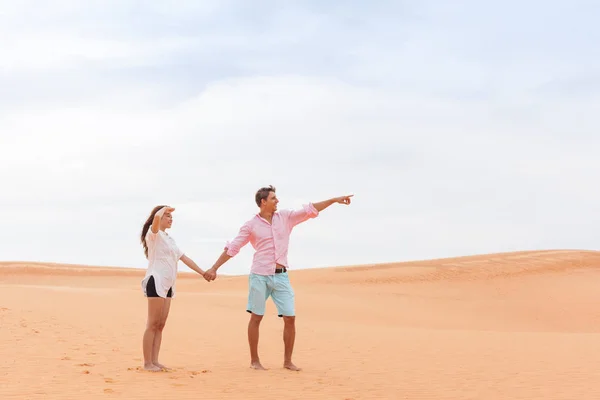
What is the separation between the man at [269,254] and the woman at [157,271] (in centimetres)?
57

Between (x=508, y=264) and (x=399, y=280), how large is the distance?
6306mm

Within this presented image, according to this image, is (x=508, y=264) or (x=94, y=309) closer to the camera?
(x=94, y=309)

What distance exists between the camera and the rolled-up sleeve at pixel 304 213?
9031 millimetres

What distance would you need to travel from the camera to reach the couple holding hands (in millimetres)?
8219

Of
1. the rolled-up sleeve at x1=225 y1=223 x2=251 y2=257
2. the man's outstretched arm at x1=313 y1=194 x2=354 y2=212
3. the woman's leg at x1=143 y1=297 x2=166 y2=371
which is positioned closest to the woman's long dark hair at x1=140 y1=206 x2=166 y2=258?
the woman's leg at x1=143 y1=297 x2=166 y2=371

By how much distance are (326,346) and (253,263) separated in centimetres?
473

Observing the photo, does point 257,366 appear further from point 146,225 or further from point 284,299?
point 146,225

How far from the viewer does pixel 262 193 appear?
29.5 ft

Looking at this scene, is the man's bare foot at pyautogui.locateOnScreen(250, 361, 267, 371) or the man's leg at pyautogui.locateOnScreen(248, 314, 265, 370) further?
the man's bare foot at pyautogui.locateOnScreen(250, 361, 267, 371)

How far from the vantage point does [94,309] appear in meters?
→ 17.6

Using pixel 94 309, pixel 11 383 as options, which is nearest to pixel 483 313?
pixel 94 309

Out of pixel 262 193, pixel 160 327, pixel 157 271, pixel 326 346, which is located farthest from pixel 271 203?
pixel 326 346

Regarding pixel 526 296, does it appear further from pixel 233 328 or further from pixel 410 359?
pixel 410 359

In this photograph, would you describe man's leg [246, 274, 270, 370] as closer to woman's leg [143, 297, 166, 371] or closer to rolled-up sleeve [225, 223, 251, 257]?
rolled-up sleeve [225, 223, 251, 257]
